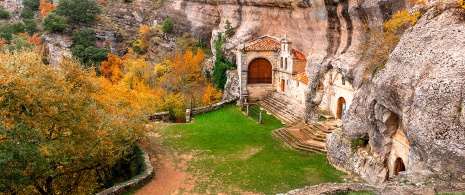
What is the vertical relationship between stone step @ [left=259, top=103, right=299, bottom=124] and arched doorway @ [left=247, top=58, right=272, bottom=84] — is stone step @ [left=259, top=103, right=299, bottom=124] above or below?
below

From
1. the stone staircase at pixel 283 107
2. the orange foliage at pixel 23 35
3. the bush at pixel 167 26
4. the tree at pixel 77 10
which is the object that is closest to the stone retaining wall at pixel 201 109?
the stone staircase at pixel 283 107

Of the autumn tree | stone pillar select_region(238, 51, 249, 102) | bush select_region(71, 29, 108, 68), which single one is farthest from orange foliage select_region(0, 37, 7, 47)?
the autumn tree

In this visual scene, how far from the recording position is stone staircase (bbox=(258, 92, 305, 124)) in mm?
27106

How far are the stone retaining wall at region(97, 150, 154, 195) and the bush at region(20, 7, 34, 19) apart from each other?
57822 mm

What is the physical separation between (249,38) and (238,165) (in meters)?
18.7

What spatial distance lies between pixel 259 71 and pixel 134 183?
A: 62.0 ft

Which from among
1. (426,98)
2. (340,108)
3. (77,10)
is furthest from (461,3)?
(77,10)

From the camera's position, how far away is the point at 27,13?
6625 cm

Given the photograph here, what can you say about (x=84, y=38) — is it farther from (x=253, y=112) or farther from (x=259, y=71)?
(x=253, y=112)

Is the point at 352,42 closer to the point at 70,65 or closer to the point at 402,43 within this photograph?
the point at 402,43

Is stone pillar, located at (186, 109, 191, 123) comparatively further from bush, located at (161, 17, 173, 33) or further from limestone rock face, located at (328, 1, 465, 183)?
bush, located at (161, 17, 173, 33)

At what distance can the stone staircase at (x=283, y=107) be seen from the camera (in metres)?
27.1

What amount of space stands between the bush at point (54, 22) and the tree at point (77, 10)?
1410 millimetres

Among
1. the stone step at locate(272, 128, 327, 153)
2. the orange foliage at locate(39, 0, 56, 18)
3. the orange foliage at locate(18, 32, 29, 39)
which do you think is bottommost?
the stone step at locate(272, 128, 327, 153)
